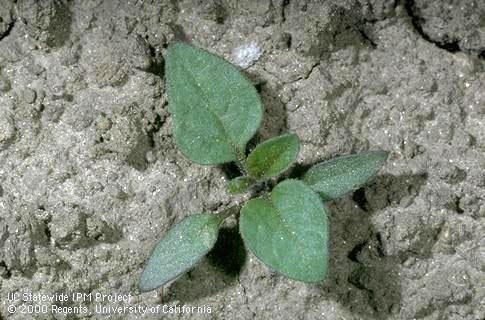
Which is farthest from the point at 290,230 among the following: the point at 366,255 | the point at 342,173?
the point at 366,255

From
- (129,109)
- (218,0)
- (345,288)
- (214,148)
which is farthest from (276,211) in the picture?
(218,0)

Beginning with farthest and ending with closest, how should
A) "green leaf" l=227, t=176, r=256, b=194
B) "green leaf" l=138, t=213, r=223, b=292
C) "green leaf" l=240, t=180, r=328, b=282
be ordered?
"green leaf" l=227, t=176, r=256, b=194 < "green leaf" l=138, t=213, r=223, b=292 < "green leaf" l=240, t=180, r=328, b=282

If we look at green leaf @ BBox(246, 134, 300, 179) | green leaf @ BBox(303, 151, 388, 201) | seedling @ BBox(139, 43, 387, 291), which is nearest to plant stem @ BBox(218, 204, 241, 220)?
seedling @ BBox(139, 43, 387, 291)

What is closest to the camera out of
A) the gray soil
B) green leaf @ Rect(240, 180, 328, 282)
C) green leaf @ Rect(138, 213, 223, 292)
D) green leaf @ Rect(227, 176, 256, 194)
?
green leaf @ Rect(240, 180, 328, 282)

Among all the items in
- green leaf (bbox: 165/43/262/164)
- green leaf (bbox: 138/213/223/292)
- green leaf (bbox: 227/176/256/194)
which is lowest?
green leaf (bbox: 138/213/223/292)

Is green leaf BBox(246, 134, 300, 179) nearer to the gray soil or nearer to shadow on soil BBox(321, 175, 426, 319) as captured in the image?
the gray soil

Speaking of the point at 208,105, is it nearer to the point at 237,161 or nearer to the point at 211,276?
the point at 237,161

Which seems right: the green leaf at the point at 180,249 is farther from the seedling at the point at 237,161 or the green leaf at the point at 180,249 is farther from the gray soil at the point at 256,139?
the gray soil at the point at 256,139

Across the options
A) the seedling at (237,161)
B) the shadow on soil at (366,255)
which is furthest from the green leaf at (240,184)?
the shadow on soil at (366,255)
